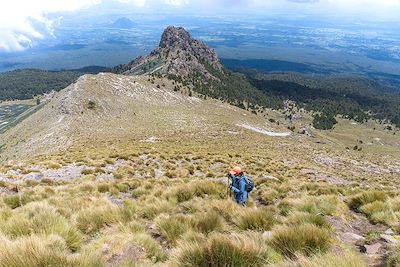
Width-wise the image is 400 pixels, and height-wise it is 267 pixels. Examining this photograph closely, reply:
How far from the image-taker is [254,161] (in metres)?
33.5

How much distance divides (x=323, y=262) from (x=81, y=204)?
883 centimetres

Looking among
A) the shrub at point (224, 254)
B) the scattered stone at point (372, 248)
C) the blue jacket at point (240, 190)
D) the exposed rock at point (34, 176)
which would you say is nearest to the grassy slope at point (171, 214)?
the shrub at point (224, 254)

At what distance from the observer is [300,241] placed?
628 cm

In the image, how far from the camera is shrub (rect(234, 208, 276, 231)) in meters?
8.28

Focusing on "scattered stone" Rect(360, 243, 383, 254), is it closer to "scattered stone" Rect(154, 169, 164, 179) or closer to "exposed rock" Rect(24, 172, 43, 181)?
"scattered stone" Rect(154, 169, 164, 179)

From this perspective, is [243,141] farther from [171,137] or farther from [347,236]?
[347,236]

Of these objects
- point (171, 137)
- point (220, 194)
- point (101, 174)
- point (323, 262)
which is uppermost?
point (323, 262)

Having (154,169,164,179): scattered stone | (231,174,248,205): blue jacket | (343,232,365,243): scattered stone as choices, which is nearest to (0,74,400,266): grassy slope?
(154,169,164,179): scattered stone

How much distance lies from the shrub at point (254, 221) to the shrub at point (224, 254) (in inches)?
99.6

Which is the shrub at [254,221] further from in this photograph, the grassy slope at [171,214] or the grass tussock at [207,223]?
the grass tussock at [207,223]

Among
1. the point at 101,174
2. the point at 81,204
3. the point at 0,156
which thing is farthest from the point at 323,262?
the point at 0,156

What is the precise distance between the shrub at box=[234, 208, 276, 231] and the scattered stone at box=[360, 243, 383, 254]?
1.96 meters

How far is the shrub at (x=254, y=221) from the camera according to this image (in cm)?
828

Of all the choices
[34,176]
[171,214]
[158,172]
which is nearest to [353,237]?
[171,214]
